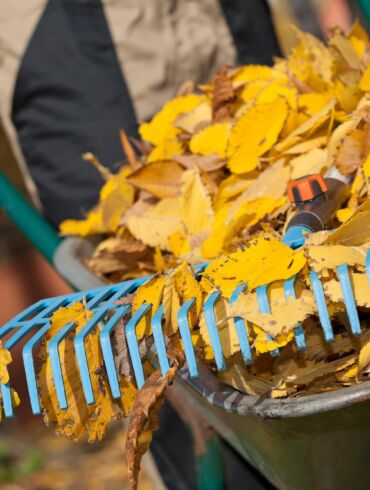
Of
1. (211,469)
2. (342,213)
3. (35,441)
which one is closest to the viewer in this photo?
(342,213)

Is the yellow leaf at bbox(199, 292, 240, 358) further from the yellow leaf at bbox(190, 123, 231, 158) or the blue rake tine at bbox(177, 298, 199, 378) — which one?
the yellow leaf at bbox(190, 123, 231, 158)

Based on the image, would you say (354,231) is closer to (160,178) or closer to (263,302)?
(263,302)

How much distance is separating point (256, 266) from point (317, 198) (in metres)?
0.18

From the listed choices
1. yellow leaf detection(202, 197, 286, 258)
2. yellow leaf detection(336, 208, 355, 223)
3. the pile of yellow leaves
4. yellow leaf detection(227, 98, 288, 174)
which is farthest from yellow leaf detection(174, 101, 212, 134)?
yellow leaf detection(336, 208, 355, 223)

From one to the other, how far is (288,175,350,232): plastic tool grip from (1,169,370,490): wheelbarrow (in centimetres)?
20

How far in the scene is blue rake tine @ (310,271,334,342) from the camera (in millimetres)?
A: 583

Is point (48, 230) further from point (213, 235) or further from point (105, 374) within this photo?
point (105, 374)

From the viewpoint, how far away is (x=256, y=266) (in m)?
0.65

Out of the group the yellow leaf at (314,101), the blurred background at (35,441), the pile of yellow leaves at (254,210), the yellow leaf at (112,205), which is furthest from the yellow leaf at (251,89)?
the blurred background at (35,441)

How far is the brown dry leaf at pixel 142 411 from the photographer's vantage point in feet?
2.01

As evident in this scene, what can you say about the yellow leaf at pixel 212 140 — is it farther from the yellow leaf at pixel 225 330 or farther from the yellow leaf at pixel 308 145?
the yellow leaf at pixel 225 330

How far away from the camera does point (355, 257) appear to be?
62 cm

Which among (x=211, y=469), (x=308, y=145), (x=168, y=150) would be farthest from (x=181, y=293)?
(x=211, y=469)

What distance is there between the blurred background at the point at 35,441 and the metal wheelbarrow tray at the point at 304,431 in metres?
0.90
